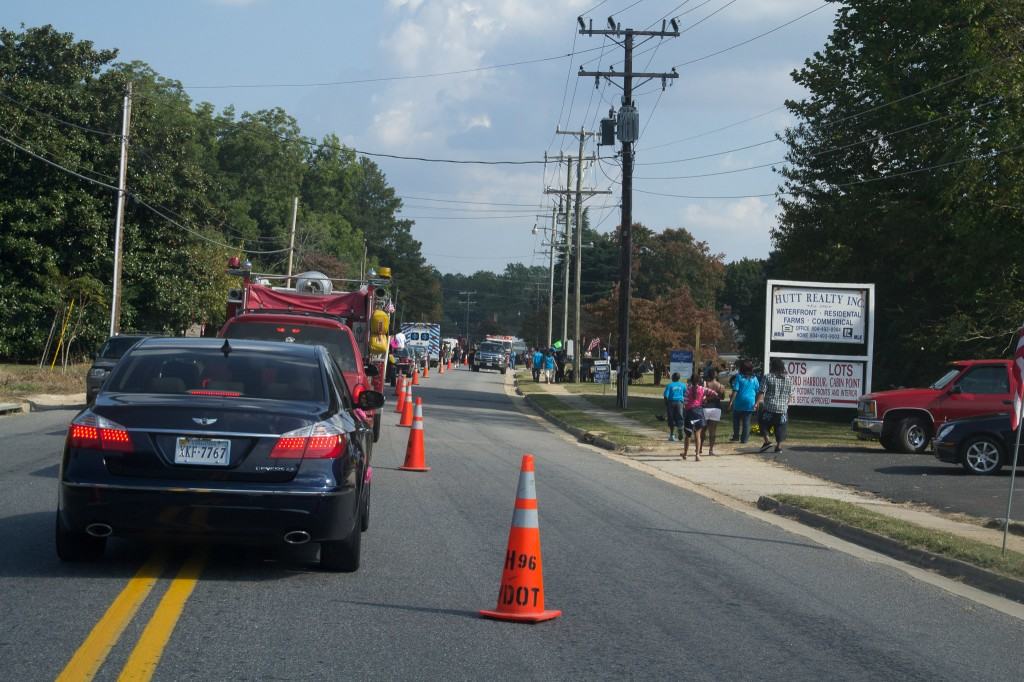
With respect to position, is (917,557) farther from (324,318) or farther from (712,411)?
(712,411)

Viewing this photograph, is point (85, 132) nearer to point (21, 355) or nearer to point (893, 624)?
point (21, 355)

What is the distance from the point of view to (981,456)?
64.8 feet

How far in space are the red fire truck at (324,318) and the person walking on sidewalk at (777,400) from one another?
731 cm

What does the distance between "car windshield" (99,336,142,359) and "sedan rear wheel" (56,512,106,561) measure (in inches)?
728

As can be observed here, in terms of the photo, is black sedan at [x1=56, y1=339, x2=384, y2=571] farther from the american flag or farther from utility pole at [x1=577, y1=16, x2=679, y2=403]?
utility pole at [x1=577, y1=16, x2=679, y2=403]

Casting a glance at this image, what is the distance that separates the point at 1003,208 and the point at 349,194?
96.5 metres

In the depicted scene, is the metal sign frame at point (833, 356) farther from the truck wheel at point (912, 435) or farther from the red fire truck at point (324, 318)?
the red fire truck at point (324, 318)

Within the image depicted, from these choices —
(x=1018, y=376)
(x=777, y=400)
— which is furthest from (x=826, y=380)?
(x=1018, y=376)

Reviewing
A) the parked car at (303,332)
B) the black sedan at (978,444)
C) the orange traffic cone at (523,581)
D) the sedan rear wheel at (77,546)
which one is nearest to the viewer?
the orange traffic cone at (523,581)

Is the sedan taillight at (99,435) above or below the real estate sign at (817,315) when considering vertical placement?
below

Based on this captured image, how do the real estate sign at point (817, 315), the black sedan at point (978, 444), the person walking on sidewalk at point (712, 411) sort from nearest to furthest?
the black sedan at point (978, 444) < the person walking on sidewalk at point (712, 411) < the real estate sign at point (817, 315)

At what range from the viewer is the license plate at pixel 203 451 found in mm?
7828

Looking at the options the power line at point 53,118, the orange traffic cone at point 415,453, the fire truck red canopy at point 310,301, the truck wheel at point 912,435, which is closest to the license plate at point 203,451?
the orange traffic cone at point 415,453

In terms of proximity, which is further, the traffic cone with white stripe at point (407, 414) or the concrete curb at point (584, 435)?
the traffic cone with white stripe at point (407, 414)
